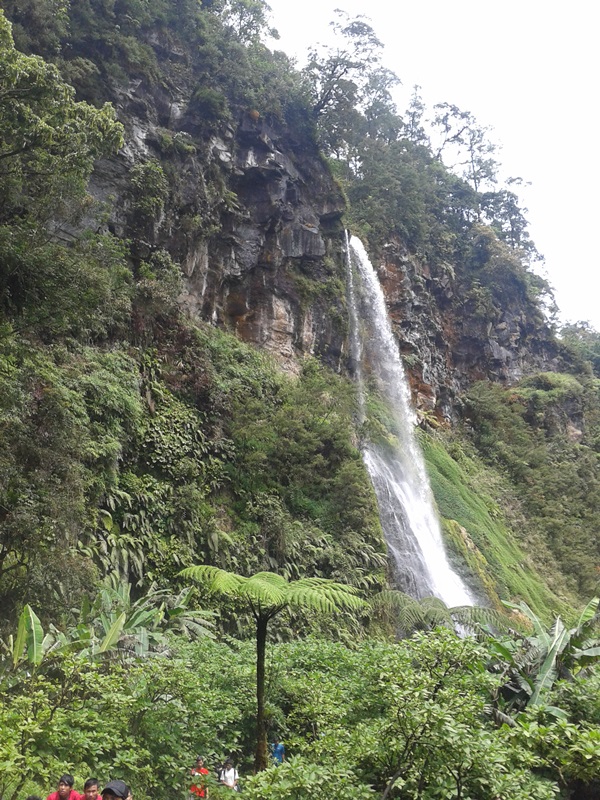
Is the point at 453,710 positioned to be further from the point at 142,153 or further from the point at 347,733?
the point at 142,153

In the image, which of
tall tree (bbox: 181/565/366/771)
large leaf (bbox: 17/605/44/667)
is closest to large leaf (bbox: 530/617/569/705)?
tall tree (bbox: 181/565/366/771)

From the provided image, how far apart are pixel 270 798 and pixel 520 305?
39.2 metres

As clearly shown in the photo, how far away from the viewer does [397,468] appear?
19422 millimetres

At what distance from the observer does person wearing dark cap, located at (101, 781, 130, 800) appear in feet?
10.6

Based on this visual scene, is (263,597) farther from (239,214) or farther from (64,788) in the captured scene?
(239,214)

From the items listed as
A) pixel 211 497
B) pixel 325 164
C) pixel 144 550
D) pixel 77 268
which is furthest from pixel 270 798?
pixel 325 164

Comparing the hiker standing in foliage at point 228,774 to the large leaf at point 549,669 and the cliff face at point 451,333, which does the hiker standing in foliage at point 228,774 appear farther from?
the cliff face at point 451,333

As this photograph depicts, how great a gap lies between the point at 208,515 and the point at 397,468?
9969 millimetres

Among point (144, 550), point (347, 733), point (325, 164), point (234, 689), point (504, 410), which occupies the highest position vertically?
point (325, 164)

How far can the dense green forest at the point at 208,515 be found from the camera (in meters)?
3.78

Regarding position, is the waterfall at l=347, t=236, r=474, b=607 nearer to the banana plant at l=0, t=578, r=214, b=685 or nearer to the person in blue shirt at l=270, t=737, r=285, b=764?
the banana plant at l=0, t=578, r=214, b=685

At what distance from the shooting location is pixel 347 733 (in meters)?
4.06

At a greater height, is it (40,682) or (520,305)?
(520,305)

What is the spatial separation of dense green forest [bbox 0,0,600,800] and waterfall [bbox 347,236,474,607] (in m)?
1.04
